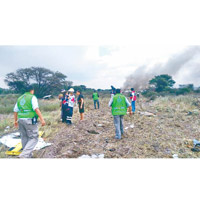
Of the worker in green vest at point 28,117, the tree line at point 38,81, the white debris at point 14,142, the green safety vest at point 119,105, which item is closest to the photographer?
the worker in green vest at point 28,117

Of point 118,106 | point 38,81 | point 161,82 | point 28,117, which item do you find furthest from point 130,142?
point 161,82

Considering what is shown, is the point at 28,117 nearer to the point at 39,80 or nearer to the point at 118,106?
the point at 118,106

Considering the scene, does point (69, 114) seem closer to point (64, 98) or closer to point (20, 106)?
point (64, 98)

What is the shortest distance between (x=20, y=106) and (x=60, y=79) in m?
9.51

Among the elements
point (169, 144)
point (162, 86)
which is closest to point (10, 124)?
point (169, 144)

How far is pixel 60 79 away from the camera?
11781 millimetres

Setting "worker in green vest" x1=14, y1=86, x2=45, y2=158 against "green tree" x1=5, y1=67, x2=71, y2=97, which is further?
"green tree" x1=5, y1=67, x2=71, y2=97

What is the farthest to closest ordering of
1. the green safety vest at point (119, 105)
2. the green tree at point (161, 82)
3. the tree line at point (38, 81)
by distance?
A: the green tree at point (161, 82), the tree line at point (38, 81), the green safety vest at point (119, 105)

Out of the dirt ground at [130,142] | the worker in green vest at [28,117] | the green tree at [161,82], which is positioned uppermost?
the green tree at [161,82]

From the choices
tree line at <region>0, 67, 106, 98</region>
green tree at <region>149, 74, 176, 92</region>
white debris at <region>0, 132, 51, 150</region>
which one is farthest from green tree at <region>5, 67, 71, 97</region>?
green tree at <region>149, 74, 176, 92</region>

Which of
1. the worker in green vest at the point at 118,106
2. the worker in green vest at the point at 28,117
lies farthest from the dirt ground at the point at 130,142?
the worker in green vest at the point at 118,106

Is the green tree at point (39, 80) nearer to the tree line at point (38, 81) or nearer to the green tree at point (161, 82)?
the tree line at point (38, 81)

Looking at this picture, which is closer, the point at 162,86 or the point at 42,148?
the point at 42,148

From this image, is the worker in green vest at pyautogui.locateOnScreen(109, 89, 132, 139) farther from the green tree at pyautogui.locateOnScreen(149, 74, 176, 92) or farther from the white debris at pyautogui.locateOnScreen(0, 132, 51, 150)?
the green tree at pyautogui.locateOnScreen(149, 74, 176, 92)
